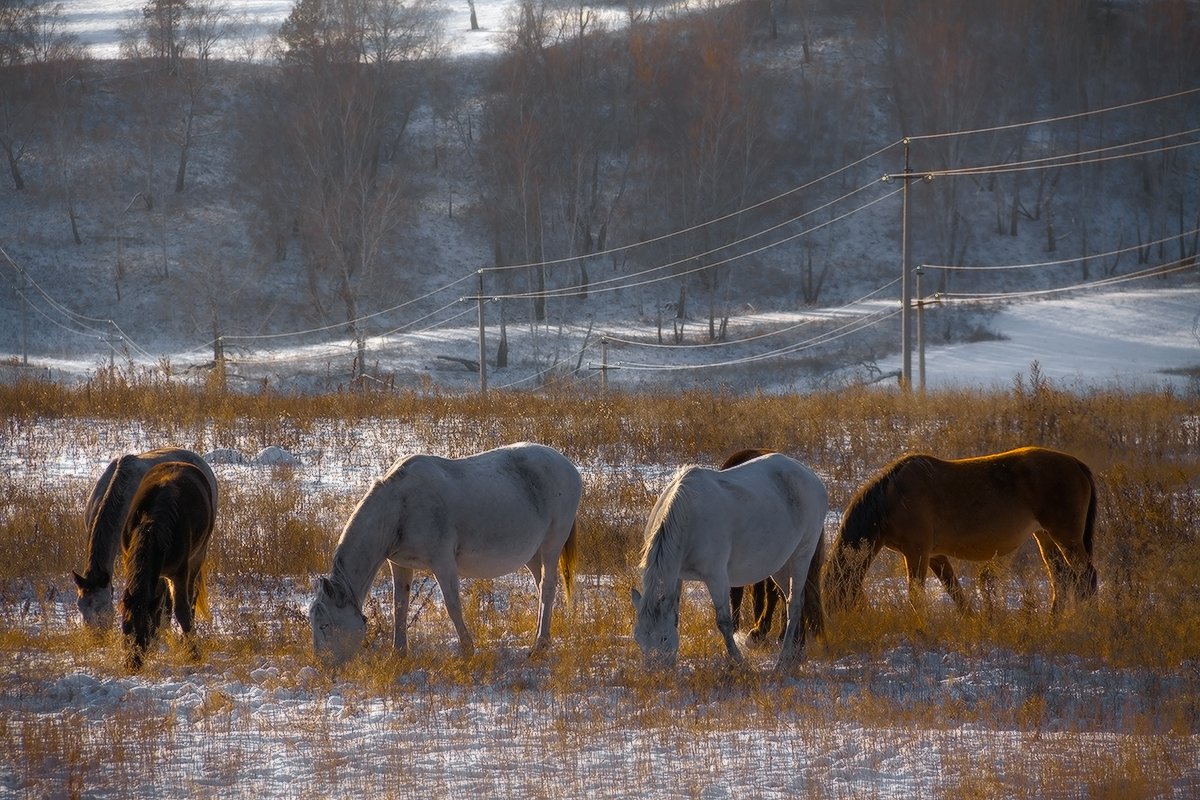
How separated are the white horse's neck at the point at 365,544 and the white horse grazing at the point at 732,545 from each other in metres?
1.70

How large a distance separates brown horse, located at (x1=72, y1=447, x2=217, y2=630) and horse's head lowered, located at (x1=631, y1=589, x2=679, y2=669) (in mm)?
3641

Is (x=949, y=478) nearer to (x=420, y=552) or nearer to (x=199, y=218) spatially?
(x=420, y=552)

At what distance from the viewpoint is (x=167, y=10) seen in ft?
180

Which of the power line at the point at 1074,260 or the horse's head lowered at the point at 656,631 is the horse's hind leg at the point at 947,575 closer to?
the horse's head lowered at the point at 656,631

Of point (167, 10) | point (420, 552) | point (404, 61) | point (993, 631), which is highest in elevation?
point (167, 10)

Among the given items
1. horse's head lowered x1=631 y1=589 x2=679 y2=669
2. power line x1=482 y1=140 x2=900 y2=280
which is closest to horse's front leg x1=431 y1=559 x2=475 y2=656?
horse's head lowered x1=631 y1=589 x2=679 y2=669

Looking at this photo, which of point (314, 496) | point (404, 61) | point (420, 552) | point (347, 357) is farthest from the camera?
point (404, 61)

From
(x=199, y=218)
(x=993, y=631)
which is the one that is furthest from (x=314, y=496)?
(x=199, y=218)

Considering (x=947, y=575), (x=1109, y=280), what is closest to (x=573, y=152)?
(x=1109, y=280)

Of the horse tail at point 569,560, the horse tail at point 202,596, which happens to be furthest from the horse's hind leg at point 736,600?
the horse tail at point 202,596

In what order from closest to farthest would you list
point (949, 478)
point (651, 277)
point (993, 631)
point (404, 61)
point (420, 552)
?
point (420, 552), point (993, 631), point (949, 478), point (651, 277), point (404, 61)

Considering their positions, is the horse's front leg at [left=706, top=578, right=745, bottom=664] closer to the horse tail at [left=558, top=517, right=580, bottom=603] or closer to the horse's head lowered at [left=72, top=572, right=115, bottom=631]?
the horse tail at [left=558, top=517, right=580, bottom=603]

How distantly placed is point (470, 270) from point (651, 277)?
8.14 m

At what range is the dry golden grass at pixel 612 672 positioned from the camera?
18.0ft
